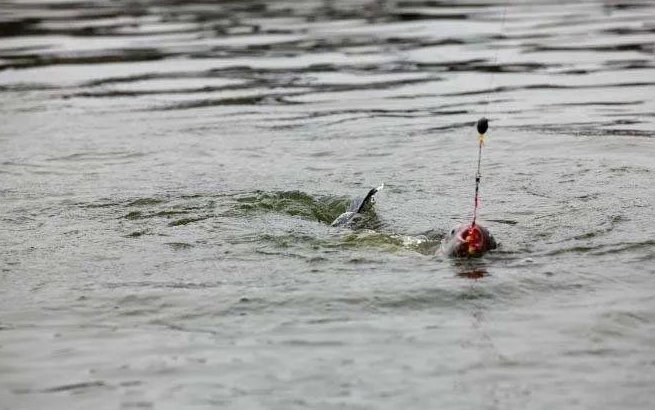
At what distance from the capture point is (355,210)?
795 centimetres

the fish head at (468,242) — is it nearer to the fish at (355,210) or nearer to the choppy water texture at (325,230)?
the choppy water texture at (325,230)

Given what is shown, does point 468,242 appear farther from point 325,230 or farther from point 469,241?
point 325,230

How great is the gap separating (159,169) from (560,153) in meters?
3.91

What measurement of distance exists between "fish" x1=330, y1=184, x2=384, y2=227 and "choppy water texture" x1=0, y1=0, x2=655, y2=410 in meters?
0.13

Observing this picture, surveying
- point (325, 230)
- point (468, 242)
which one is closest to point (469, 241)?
point (468, 242)

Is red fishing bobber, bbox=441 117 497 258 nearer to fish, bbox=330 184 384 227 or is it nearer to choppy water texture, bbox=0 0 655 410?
choppy water texture, bbox=0 0 655 410

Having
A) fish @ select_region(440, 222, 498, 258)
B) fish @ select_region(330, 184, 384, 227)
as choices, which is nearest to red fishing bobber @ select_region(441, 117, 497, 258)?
fish @ select_region(440, 222, 498, 258)

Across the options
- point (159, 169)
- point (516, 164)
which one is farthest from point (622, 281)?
point (159, 169)

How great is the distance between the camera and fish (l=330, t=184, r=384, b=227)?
784 cm

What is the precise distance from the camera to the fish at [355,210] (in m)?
7.84

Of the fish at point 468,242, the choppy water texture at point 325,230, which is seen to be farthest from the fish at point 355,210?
the fish at point 468,242

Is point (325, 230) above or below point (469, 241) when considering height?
below

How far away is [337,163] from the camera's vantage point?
1020 cm

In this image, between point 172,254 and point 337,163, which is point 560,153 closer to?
point 337,163
